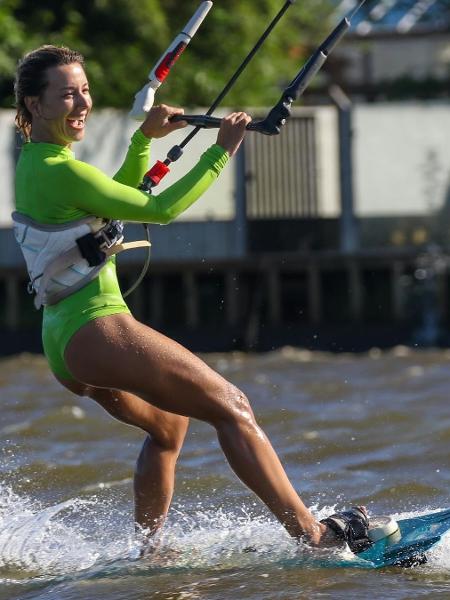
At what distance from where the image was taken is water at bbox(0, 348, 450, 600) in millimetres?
5227

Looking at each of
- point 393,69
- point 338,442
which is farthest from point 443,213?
point 393,69

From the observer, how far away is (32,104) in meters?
5.11

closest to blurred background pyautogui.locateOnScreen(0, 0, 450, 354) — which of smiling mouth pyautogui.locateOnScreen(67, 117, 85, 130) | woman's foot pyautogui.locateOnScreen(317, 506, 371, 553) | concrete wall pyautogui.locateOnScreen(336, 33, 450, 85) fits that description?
woman's foot pyautogui.locateOnScreen(317, 506, 371, 553)

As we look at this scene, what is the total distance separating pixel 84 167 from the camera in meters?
4.93

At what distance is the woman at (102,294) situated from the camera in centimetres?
493

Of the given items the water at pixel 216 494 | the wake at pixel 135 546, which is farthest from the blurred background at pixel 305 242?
the wake at pixel 135 546

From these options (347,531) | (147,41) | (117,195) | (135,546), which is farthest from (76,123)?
(147,41)

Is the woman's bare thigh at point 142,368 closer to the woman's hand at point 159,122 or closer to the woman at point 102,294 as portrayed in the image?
the woman at point 102,294

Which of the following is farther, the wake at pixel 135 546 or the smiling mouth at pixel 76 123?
the wake at pixel 135 546

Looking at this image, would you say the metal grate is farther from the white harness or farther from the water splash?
the white harness

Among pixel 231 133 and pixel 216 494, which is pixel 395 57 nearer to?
pixel 216 494

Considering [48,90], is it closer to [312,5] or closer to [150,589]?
[150,589]

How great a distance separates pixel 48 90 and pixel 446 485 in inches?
120

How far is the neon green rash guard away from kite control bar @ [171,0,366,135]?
0.23m
